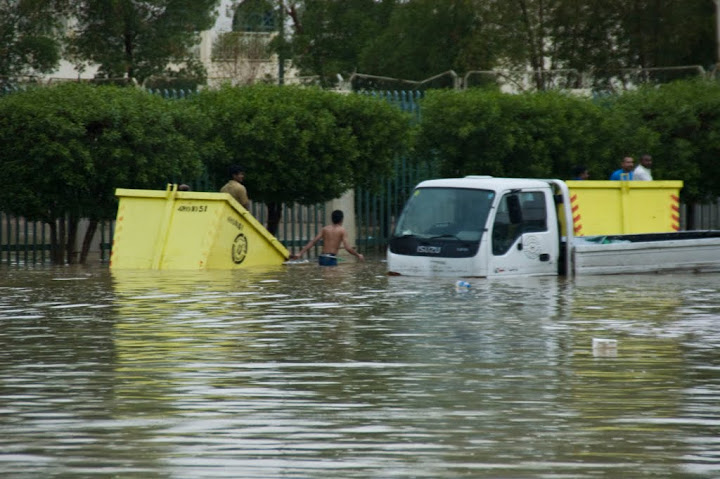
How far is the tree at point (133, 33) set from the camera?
132 ft

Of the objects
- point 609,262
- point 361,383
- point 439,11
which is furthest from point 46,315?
point 439,11

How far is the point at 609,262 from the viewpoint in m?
21.3

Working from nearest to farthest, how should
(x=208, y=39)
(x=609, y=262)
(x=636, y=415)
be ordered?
1. (x=636, y=415)
2. (x=609, y=262)
3. (x=208, y=39)

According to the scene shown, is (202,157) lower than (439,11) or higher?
lower

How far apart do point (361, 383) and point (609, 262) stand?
40.3 ft

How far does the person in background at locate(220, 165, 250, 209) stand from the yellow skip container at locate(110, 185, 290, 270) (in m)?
1.17

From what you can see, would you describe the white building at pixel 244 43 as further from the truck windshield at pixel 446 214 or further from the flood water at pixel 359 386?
the flood water at pixel 359 386

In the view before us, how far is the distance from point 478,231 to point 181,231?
16.0 feet

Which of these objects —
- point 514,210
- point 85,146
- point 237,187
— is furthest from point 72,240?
point 514,210

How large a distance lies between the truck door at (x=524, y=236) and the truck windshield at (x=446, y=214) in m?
0.26

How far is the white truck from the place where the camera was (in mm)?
20000

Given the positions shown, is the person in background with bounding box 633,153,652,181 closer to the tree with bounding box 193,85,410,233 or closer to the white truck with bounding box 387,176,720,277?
the tree with bounding box 193,85,410,233

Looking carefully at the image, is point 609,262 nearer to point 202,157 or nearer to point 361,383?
point 202,157

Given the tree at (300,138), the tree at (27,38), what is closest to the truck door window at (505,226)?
the tree at (300,138)
